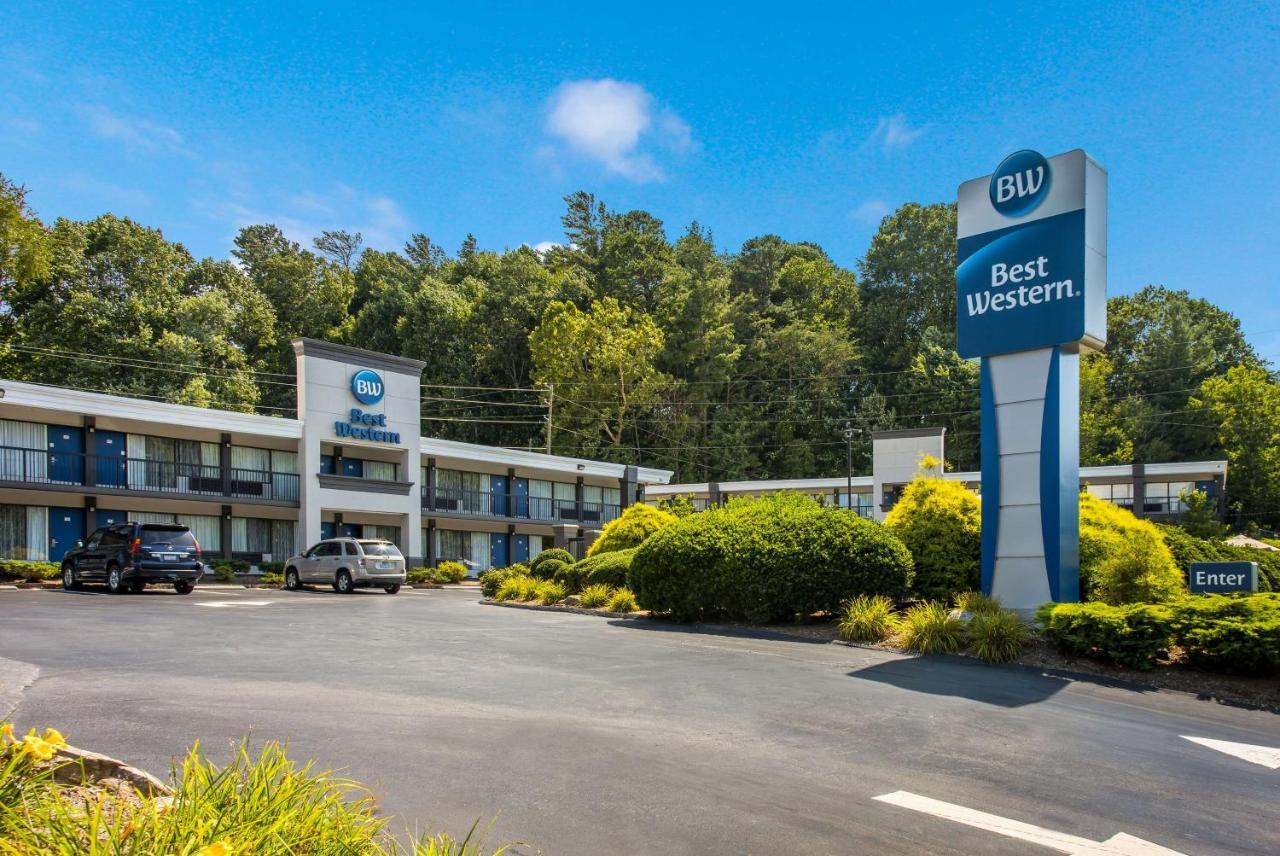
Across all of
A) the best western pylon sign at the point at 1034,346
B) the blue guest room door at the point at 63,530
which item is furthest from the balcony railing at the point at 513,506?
the best western pylon sign at the point at 1034,346

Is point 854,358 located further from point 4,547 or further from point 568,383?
point 4,547

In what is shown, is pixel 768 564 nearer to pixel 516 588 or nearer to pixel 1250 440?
pixel 516 588

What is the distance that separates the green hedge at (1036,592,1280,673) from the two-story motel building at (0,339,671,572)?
29.4m

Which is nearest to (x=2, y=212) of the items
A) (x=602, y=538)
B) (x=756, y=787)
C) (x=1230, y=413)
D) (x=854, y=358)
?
(x=602, y=538)

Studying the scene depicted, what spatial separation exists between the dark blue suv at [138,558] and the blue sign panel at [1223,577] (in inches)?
884

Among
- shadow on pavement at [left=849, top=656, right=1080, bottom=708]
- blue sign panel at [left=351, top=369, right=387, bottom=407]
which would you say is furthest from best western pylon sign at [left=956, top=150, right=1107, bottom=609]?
blue sign panel at [left=351, top=369, right=387, bottom=407]

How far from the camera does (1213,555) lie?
17.5 m

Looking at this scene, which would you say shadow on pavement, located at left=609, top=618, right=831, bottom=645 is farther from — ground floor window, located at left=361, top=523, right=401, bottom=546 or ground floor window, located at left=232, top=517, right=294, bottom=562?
ground floor window, located at left=361, top=523, right=401, bottom=546

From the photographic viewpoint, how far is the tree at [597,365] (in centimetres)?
5697

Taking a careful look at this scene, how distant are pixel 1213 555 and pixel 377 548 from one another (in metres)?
21.9

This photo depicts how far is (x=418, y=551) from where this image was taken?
39188 mm

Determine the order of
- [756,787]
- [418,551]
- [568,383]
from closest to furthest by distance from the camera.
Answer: [756,787] → [418,551] → [568,383]

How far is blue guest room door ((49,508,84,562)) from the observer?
101ft

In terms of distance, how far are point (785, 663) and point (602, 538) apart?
1339 centimetres
